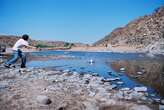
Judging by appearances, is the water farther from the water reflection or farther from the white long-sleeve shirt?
the white long-sleeve shirt

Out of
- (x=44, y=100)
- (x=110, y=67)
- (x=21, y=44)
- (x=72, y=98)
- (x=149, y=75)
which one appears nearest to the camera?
(x=44, y=100)

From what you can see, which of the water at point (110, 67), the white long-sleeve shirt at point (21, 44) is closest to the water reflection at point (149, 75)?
the water at point (110, 67)

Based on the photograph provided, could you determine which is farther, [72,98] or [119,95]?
[119,95]

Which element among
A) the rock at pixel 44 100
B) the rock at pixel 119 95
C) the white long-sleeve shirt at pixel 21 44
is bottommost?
the rock at pixel 119 95

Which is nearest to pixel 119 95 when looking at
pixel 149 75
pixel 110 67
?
pixel 149 75

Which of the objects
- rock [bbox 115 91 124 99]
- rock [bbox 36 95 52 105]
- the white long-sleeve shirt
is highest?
the white long-sleeve shirt

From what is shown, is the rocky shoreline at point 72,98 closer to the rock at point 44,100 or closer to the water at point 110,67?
the rock at point 44,100

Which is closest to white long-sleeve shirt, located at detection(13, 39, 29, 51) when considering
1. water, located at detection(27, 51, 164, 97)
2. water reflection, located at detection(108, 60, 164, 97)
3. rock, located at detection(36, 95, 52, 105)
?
water, located at detection(27, 51, 164, 97)

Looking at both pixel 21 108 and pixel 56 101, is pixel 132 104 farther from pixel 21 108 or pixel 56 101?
pixel 21 108

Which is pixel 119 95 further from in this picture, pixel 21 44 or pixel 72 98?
pixel 21 44

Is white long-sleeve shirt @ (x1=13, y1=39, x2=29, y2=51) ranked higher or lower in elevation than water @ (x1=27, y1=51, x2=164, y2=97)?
higher

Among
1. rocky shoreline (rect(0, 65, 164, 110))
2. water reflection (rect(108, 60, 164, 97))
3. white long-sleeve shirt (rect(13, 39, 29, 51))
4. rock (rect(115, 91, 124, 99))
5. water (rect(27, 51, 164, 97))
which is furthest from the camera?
white long-sleeve shirt (rect(13, 39, 29, 51))

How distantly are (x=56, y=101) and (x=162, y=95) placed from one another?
155 inches

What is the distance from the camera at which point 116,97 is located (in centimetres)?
801
